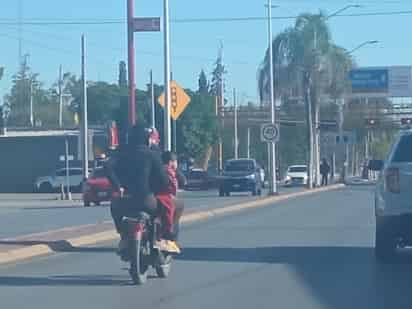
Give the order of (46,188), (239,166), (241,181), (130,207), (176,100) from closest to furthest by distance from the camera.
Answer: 1. (130,207)
2. (176,100)
3. (241,181)
4. (239,166)
5. (46,188)

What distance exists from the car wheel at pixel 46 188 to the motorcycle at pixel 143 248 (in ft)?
185

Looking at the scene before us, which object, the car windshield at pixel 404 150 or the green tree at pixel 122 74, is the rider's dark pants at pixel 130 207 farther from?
the green tree at pixel 122 74

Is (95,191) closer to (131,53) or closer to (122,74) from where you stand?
(131,53)

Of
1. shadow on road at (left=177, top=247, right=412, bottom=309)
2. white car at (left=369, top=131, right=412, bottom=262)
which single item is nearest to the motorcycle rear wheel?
shadow on road at (left=177, top=247, right=412, bottom=309)

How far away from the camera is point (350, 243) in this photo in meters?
22.4

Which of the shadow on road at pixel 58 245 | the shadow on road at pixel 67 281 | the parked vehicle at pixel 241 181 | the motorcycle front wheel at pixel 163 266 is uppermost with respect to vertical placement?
the motorcycle front wheel at pixel 163 266

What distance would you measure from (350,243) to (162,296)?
348 inches

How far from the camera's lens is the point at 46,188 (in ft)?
237

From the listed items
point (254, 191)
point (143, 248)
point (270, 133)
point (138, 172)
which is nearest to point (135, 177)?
point (138, 172)

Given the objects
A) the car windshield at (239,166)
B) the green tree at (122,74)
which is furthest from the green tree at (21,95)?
the car windshield at (239,166)

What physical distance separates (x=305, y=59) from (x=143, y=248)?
167 ft

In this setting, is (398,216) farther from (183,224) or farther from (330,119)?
(330,119)

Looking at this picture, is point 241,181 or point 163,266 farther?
point 241,181

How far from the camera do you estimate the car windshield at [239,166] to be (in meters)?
54.0
